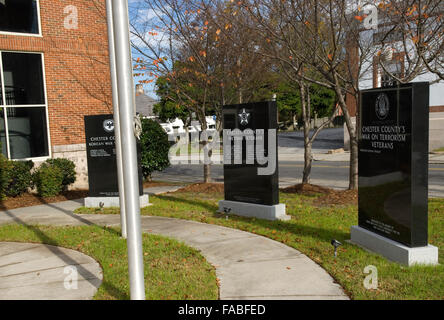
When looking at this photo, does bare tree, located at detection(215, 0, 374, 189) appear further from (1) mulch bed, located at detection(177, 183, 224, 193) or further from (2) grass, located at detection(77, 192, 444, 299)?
(1) mulch bed, located at detection(177, 183, 224, 193)

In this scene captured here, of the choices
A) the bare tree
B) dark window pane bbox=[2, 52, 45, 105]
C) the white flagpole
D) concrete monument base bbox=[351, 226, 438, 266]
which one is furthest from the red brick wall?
concrete monument base bbox=[351, 226, 438, 266]

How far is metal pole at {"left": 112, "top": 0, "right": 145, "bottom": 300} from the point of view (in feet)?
13.5

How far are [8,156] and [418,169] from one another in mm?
12623

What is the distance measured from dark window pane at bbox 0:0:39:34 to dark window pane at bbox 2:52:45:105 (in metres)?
0.86

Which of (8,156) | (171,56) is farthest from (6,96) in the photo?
(171,56)

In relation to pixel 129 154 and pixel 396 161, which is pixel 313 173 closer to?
pixel 396 161

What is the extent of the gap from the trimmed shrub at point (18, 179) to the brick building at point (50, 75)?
126cm

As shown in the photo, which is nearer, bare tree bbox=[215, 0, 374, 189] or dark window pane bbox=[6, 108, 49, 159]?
bare tree bbox=[215, 0, 374, 189]

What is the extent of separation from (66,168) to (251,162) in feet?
24.4

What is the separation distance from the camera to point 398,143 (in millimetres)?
5852

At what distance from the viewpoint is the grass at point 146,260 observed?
506 centimetres

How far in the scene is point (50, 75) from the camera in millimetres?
14266

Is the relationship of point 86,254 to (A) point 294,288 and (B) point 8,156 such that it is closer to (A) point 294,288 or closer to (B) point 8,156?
(A) point 294,288

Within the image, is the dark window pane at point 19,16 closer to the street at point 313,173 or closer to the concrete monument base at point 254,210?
the street at point 313,173
